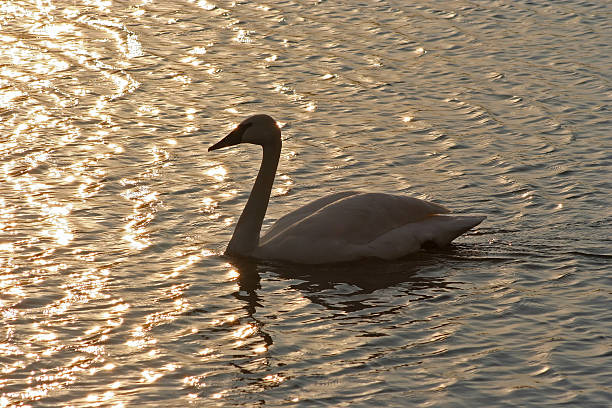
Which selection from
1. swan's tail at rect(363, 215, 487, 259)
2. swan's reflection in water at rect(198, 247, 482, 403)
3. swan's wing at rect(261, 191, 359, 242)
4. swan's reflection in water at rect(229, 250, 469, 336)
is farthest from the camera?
swan's wing at rect(261, 191, 359, 242)

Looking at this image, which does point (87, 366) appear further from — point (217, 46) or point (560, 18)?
point (560, 18)

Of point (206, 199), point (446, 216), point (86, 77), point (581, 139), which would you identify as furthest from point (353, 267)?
point (86, 77)

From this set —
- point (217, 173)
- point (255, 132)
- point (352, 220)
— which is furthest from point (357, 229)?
point (217, 173)

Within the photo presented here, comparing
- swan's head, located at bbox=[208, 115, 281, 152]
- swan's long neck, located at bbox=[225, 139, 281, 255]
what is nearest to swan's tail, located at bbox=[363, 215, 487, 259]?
swan's long neck, located at bbox=[225, 139, 281, 255]

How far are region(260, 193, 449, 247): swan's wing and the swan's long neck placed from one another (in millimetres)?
173

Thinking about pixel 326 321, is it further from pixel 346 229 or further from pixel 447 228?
pixel 447 228

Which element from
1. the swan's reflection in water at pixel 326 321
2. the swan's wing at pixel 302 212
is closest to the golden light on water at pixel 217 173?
the swan's wing at pixel 302 212

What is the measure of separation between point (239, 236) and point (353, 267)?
1.15 metres

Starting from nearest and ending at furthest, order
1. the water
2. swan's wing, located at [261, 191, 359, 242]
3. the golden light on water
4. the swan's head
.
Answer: the water → swan's wing, located at [261, 191, 359, 242] → the swan's head → the golden light on water

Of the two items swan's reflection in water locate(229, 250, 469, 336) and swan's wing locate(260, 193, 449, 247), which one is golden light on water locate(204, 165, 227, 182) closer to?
swan's wing locate(260, 193, 449, 247)

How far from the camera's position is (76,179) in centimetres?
1377

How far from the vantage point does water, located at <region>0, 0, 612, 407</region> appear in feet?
30.5

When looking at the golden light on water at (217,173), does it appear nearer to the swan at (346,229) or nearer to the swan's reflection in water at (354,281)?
the swan at (346,229)

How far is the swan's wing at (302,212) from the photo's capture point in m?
12.1
